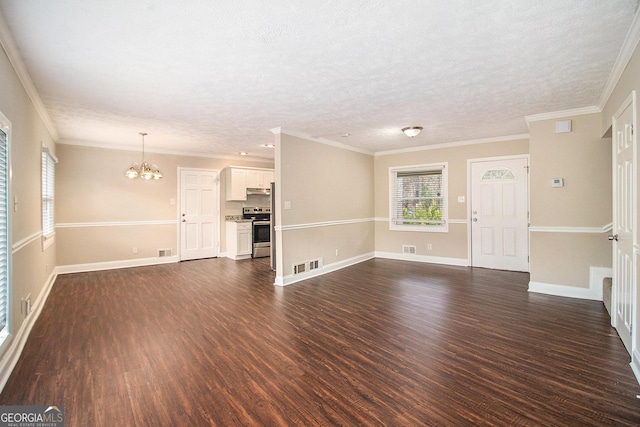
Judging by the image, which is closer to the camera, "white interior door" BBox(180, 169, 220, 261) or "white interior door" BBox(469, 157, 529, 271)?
"white interior door" BBox(469, 157, 529, 271)

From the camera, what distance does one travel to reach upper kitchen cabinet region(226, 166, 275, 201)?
723cm

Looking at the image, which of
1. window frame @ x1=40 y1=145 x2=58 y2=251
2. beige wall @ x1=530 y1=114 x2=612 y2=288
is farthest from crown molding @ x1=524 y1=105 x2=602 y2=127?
window frame @ x1=40 y1=145 x2=58 y2=251

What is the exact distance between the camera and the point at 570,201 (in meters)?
4.04

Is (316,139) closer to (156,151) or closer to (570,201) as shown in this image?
(156,151)

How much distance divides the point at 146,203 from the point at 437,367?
20.6 ft

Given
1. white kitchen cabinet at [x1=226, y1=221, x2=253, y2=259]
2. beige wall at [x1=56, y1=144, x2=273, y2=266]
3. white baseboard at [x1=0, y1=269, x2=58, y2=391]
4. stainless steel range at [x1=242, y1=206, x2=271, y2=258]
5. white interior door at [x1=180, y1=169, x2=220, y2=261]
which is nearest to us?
white baseboard at [x1=0, y1=269, x2=58, y2=391]

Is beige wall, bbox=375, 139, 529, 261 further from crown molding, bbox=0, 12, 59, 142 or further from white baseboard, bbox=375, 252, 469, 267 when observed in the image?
crown molding, bbox=0, 12, 59, 142

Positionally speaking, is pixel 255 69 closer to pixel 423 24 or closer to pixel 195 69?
pixel 195 69

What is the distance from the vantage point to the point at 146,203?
6418 millimetres

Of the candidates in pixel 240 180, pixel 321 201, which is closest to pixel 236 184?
pixel 240 180

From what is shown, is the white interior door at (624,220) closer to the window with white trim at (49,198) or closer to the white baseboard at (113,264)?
the window with white trim at (49,198)

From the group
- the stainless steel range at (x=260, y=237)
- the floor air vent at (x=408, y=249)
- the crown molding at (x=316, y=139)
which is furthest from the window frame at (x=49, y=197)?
the floor air vent at (x=408, y=249)

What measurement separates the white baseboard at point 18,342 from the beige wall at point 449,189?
5946 millimetres

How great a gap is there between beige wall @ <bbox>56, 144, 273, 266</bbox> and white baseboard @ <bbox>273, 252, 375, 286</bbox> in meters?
3.29
